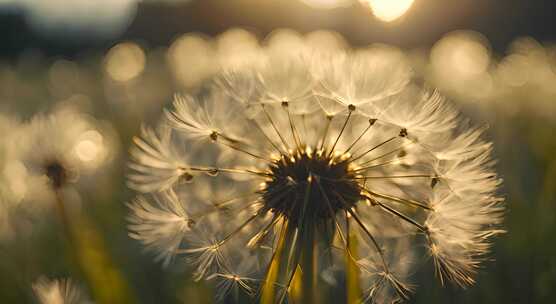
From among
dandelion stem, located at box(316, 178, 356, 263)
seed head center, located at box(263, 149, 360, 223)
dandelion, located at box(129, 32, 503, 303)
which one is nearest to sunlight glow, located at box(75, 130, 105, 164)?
dandelion, located at box(129, 32, 503, 303)

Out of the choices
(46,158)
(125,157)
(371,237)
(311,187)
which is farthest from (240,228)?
(125,157)

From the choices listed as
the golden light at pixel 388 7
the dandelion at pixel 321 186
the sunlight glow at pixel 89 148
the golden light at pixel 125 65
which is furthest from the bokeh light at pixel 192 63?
the dandelion at pixel 321 186

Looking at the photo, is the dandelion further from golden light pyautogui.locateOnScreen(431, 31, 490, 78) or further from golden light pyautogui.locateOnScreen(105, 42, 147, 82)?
golden light pyautogui.locateOnScreen(105, 42, 147, 82)

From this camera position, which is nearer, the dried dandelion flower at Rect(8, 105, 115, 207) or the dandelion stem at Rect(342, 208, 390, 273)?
the dandelion stem at Rect(342, 208, 390, 273)

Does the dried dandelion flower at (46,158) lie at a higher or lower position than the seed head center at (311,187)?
higher

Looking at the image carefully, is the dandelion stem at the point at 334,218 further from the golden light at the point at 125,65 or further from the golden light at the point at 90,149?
the golden light at the point at 125,65

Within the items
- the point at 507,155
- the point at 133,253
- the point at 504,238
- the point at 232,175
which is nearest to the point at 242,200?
the point at 232,175

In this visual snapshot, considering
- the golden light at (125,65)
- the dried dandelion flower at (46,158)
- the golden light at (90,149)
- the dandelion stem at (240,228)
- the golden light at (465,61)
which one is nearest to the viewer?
the dandelion stem at (240,228)

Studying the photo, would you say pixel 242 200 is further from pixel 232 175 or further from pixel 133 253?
pixel 133 253

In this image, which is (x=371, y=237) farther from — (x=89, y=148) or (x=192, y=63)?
(x=192, y=63)
